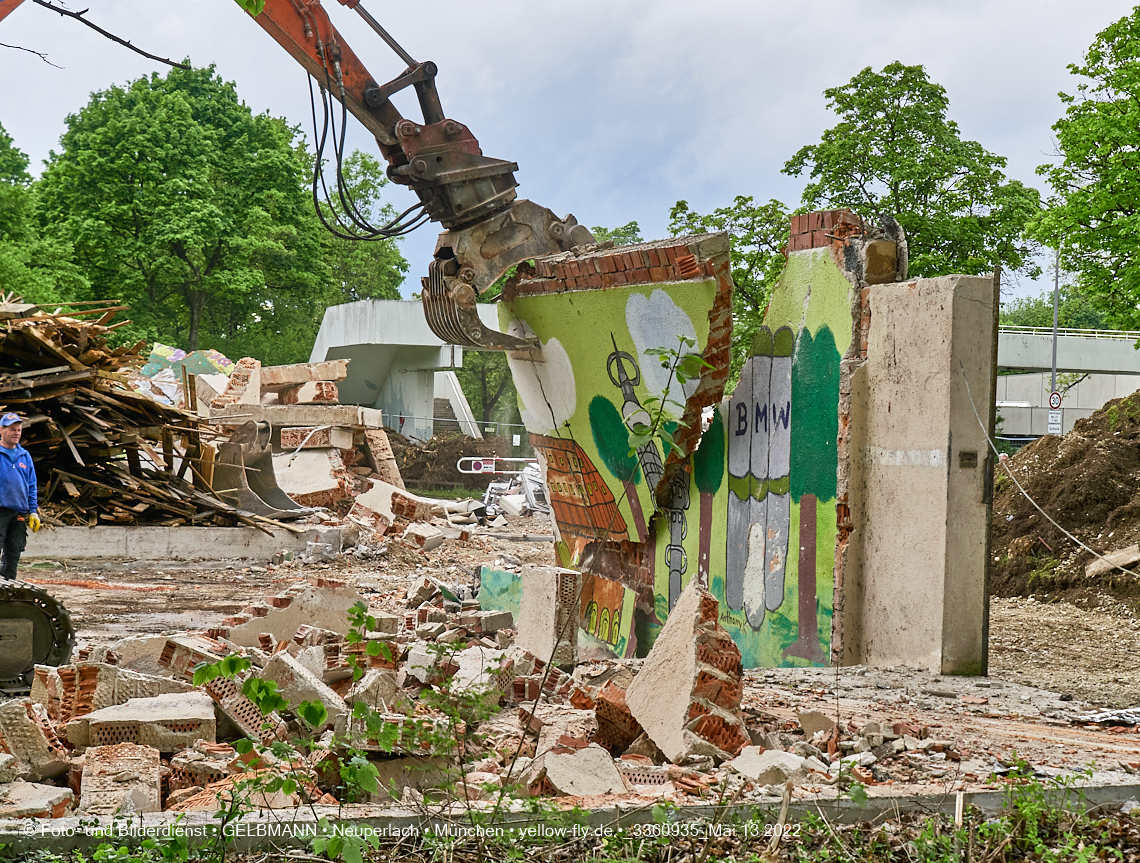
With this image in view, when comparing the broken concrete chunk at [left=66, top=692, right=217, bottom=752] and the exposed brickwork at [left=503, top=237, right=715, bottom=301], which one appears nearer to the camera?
the broken concrete chunk at [left=66, top=692, right=217, bottom=752]

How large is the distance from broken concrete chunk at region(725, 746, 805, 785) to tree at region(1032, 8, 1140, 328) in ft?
47.7

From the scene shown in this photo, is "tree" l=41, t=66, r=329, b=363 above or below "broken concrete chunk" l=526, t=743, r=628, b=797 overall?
above

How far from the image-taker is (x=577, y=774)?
12.4 feet

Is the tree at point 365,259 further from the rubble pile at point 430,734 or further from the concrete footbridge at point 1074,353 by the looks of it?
the rubble pile at point 430,734

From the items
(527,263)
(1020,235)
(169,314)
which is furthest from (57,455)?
(169,314)

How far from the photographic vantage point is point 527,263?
32.3ft

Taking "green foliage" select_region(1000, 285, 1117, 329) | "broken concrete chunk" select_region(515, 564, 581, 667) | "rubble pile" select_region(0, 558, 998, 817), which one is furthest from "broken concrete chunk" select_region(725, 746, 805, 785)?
"green foliage" select_region(1000, 285, 1117, 329)

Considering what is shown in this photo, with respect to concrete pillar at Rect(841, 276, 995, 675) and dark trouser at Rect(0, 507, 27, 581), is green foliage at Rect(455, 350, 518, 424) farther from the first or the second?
concrete pillar at Rect(841, 276, 995, 675)

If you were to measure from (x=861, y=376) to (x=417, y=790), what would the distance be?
12.5 ft

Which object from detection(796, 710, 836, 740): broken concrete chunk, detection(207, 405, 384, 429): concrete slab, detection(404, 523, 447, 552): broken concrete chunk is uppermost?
detection(207, 405, 384, 429): concrete slab

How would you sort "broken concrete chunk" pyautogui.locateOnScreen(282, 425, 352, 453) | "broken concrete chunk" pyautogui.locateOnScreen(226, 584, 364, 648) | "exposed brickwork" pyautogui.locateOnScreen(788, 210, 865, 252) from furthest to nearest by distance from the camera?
"broken concrete chunk" pyautogui.locateOnScreen(282, 425, 352, 453)
"broken concrete chunk" pyautogui.locateOnScreen(226, 584, 364, 648)
"exposed brickwork" pyautogui.locateOnScreen(788, 210, 865, 252)

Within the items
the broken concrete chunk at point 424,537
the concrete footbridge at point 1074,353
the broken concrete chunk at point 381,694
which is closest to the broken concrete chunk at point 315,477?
the broken concrete chunk at point 424,537

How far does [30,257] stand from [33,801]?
26294 mm

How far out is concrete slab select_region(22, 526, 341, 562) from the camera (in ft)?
42.6
